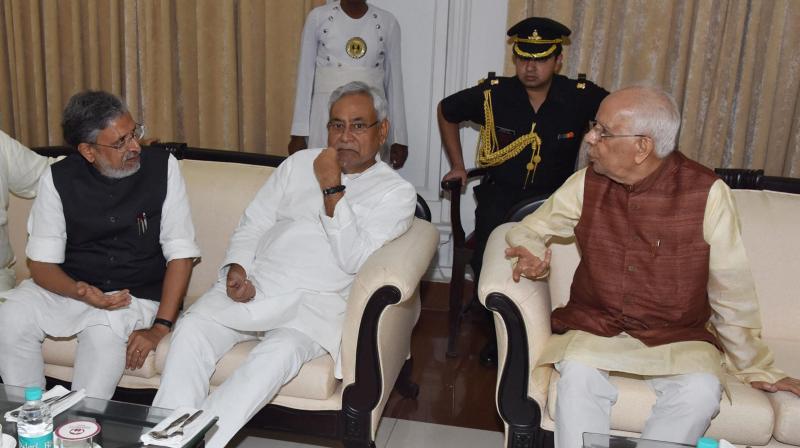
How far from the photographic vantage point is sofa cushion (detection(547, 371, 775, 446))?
2.07m

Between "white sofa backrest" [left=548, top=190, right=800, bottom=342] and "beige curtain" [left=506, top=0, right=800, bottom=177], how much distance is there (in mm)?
1111

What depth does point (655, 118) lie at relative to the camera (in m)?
2.10

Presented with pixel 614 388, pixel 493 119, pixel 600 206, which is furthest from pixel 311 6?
pixel 614 388

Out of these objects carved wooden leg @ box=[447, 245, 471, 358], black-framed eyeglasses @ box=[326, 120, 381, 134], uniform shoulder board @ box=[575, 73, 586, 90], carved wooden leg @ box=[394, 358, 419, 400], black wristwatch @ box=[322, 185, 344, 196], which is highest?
uniform shoulder board @ box=[575, 73, 586, 90]

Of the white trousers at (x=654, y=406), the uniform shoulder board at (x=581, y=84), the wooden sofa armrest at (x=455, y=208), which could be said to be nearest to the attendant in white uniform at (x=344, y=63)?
the wooden sofa armrest at (x=455, y=208)

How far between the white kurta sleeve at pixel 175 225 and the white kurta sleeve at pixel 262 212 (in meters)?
0.14

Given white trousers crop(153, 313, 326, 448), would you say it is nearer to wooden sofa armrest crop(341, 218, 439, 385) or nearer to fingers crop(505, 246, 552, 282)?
wooden sofa armrest crop(341, 218, 439, 385)

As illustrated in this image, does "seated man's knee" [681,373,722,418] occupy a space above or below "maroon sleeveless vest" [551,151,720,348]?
below

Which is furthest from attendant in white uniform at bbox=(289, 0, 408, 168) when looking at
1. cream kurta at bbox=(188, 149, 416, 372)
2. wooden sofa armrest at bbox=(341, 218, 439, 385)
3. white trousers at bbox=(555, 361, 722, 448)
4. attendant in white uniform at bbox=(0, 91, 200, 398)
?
white trousers at bbox=(555, 361, 722, 448)

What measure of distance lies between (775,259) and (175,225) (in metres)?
1.98

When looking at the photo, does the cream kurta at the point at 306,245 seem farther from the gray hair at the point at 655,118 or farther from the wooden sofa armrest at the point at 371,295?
the gray hair at the point at 655,118

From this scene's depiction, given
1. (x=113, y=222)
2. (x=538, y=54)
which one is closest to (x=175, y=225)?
(x=113, y=222)

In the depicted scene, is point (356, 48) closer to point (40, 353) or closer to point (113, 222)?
point (113, 222)

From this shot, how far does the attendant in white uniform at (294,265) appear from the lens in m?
2.19
